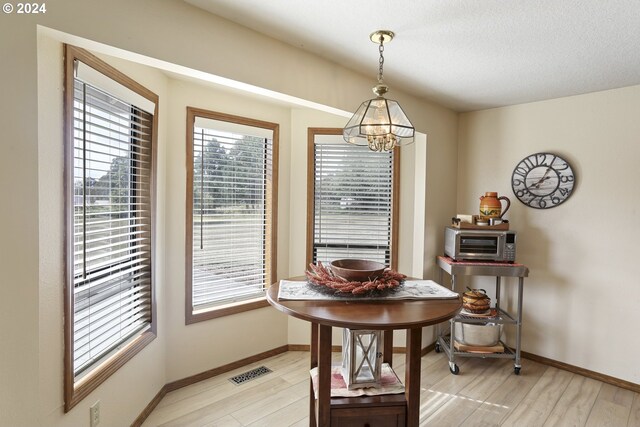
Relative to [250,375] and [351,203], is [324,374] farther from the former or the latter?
[351,203]

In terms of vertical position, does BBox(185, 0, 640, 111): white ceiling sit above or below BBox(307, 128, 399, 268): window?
above

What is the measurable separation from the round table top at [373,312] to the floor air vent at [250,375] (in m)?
1.48

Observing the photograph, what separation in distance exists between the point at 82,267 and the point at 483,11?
2.36 meters

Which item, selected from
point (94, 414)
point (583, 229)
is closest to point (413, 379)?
point (94, 414)

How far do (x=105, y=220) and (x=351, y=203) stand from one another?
6.54 ft

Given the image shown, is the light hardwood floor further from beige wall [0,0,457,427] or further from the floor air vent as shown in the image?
beige wall [0,0,457,427]

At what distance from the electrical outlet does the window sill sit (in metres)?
0.85

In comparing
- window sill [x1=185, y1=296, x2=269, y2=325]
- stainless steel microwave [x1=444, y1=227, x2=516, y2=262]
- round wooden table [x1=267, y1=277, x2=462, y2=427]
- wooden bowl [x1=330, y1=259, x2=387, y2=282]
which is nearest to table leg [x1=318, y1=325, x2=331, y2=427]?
round wooden table [x1=267, y1=277, x2=462, y2=427]

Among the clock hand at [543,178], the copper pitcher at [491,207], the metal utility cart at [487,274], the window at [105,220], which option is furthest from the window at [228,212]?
the clock hand at [543,178]

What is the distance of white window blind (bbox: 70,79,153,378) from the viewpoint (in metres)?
1.63

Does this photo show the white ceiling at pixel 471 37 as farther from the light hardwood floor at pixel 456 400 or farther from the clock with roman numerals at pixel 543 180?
the light hardwood floor at pixel 456 400

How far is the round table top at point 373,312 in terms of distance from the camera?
3.92ft

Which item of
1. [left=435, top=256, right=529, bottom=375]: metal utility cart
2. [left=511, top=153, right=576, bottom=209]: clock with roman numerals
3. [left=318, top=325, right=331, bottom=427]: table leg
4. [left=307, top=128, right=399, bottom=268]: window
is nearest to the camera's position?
[left=318, top=325, right=331, bottom=427]: table leg

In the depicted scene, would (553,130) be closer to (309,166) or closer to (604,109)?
(604,109)
